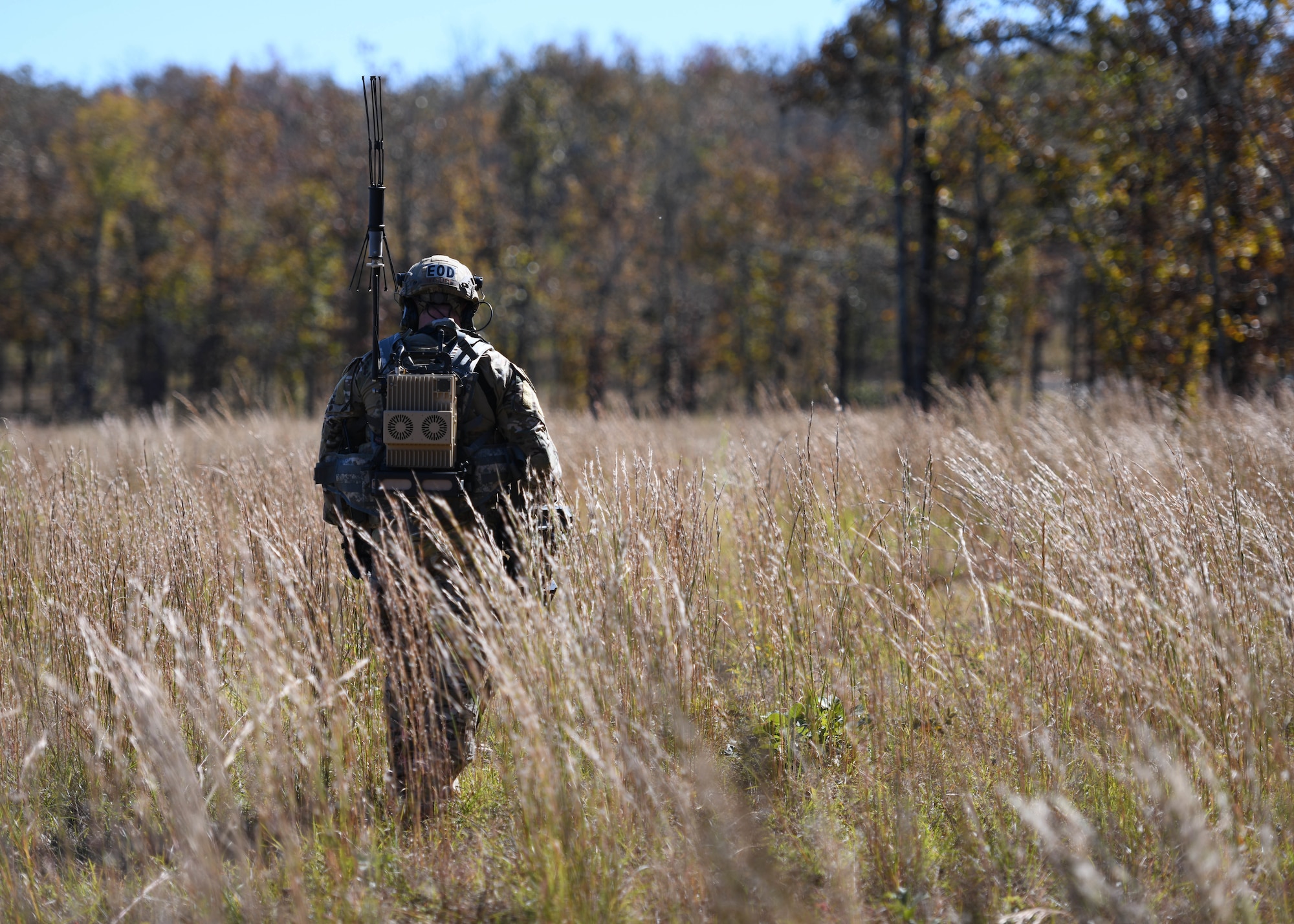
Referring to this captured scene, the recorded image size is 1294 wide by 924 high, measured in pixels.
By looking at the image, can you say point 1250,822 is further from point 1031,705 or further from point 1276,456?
point 1276,456

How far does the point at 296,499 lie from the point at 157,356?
2966cm

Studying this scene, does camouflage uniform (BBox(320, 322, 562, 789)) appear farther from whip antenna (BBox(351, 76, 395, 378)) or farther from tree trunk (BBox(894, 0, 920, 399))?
tree trunk (BBox(894, 0, 920, 399))

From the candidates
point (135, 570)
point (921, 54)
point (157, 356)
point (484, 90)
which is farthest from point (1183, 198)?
point (157, 356)

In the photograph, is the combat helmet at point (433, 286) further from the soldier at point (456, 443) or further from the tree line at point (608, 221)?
the tree line at point (608, 221)

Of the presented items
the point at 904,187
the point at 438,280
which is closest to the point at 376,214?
the point at 438,280

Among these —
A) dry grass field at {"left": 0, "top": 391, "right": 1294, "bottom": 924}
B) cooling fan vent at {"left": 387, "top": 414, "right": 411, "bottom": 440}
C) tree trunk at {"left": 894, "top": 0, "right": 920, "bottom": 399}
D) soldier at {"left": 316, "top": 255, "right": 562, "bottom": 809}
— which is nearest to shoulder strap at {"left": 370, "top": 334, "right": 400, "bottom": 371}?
soldier at {"left": 316, "top": 255, "right": 562, "bottom": 809}

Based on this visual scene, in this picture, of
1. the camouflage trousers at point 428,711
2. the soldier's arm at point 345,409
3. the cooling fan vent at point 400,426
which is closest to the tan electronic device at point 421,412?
the cooling fan vent at point 400,426

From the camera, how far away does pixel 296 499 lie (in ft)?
14.9

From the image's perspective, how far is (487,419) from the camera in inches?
129

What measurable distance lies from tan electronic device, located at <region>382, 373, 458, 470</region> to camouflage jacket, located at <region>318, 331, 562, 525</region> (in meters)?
0.17

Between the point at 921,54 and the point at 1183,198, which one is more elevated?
the point at 921,54

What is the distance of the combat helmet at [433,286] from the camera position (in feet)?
10.8

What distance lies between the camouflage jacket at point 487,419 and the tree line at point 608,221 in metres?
10.1

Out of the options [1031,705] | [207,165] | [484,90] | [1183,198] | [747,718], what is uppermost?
[484,90]
